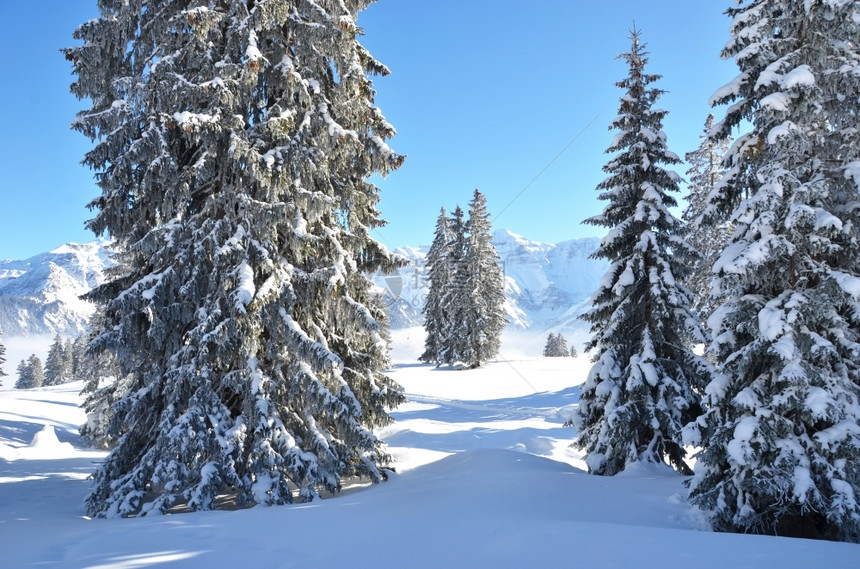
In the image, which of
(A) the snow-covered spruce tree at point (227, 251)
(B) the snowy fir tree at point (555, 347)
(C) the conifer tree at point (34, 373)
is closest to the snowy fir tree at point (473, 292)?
(A) the snow-covered spruce tree at point (227, 251)

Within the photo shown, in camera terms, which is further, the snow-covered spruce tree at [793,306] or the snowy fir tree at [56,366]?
the snowy fir tree at [56,366]

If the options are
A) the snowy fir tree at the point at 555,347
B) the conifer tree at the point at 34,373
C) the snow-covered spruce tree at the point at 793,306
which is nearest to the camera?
the snow-covered spruce tree at the point at 793,306

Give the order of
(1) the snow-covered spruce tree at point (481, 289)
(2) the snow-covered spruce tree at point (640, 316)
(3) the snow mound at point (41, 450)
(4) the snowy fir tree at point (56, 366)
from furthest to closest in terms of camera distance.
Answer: (4) the snowy fir tree at point (56, 366) → (1) the snow-covered spruce tree at point (481, 289) → (3) the snow mound at point (41, 450) → (2) the snow-covered spruce tree at point (640, 316)

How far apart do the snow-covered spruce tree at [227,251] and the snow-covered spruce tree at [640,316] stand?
18.8 feet

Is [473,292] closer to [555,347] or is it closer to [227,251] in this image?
[227,251]

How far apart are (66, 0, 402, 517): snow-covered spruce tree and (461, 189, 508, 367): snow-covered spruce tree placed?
3063cm

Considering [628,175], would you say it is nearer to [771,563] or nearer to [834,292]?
[834,292]

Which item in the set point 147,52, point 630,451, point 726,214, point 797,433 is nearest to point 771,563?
point 797,433

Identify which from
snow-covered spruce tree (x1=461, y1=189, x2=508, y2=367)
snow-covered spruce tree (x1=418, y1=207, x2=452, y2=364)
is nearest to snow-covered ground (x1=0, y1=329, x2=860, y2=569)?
snow-covered spruce tree (x1=461, y1=189, x2=508, y2=367)

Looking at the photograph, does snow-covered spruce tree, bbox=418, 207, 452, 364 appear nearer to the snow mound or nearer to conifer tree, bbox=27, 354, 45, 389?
the snow mound

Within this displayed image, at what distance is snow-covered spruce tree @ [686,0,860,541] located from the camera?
243 inches

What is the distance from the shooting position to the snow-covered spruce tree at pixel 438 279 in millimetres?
45219

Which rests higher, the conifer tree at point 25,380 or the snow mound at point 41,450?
the snow mound at point 41,450

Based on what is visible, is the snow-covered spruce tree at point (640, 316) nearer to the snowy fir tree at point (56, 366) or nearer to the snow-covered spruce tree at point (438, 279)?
the snow-covered spruce tree at point (438, 279)
